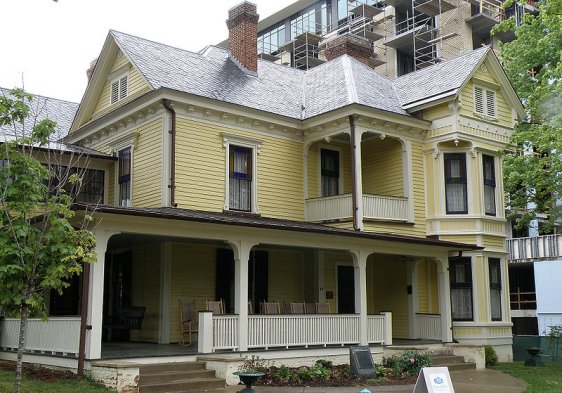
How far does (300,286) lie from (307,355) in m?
4.97

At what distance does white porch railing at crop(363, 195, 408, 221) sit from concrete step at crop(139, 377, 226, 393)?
8.17m

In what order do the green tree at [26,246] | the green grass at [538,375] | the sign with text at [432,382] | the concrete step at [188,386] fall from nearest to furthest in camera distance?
the sign with text at [432,382] → the green tree at [26,246] → the concrete step at [188,386] → the green grass at [538,375]

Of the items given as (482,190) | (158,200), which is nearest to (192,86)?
(158,200)

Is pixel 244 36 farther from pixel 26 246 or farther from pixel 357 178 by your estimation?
pixel 26 246

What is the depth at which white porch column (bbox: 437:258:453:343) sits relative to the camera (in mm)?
21391

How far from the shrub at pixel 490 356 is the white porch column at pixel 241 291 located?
28.2 feet

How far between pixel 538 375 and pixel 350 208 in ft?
22.4

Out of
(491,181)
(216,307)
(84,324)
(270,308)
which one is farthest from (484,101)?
(84,324)

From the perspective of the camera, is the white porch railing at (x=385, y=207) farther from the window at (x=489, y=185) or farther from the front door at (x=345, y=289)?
the window at (x=489, y=185)

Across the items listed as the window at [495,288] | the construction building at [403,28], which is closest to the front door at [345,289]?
the window at [495,288]

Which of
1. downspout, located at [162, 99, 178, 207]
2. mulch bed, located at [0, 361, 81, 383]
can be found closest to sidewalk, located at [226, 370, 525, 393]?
mulch bed, located at [0, 361, 81, 383]

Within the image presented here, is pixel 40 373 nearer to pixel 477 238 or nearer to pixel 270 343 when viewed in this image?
pixel 270 343

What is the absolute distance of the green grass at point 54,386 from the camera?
1245 centimetres

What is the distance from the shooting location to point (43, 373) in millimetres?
14586
